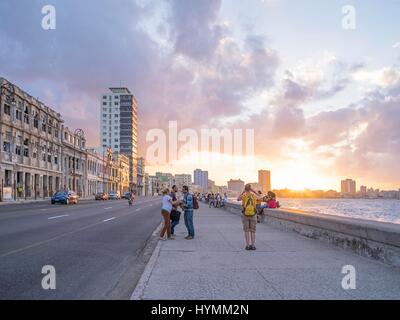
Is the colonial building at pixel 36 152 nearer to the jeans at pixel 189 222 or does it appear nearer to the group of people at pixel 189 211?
the group of people at pixel 189 211

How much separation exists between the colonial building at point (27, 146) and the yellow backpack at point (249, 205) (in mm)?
50382

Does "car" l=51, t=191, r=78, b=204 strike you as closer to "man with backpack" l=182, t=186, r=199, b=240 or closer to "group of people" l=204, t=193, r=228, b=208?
"group of people" l=204, t=193, r=228, b=208

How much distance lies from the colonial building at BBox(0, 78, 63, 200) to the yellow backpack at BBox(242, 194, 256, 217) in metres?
50.4

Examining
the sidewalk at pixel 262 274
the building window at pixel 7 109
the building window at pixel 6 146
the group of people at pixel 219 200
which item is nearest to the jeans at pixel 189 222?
the sidewalk at pixel 262 274

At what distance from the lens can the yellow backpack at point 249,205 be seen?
1086cm

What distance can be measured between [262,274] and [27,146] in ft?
227

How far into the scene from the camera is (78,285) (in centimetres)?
668

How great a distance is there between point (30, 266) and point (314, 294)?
5.78m

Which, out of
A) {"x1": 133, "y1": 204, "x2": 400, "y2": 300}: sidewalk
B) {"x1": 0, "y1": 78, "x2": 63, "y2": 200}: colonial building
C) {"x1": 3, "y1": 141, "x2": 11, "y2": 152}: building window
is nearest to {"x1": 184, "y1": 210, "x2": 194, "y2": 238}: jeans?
{"x1": 133, "y1": 204, "x2": 400, "y2": 300}: sidewalk

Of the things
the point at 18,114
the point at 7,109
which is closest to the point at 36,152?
the point at 18,114

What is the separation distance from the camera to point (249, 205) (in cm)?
1094

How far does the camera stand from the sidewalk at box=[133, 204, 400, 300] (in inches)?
230
